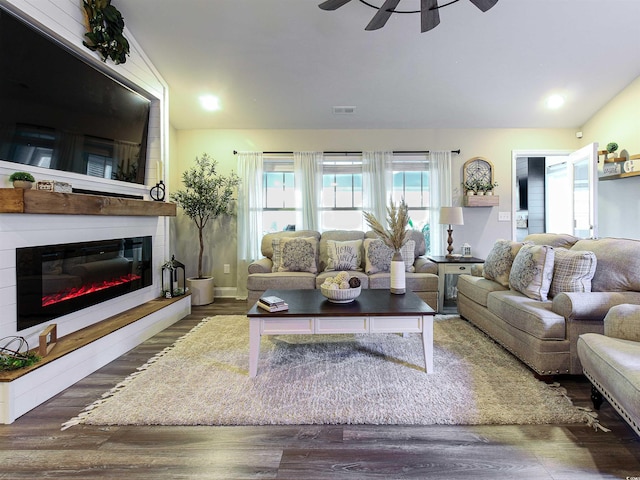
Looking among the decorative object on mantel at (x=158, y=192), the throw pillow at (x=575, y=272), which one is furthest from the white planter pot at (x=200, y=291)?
the throw pillow at (x=575, y=272)

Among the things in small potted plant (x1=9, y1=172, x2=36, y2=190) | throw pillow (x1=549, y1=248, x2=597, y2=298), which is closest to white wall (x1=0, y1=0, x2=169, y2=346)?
small potted plant (x1=9, y1=172, x2=36, y2=190)

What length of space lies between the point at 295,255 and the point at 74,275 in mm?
2199

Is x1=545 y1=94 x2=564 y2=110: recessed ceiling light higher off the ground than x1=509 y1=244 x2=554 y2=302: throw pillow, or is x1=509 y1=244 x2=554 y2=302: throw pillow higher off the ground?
x1=545 y1=94 x2=564 y2=110: recessed ceiling light

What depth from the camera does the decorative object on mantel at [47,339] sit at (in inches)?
85.2

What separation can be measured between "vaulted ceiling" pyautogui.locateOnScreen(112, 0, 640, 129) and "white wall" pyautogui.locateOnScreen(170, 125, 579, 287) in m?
0.16

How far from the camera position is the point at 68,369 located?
2.29 m

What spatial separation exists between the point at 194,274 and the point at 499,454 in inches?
175

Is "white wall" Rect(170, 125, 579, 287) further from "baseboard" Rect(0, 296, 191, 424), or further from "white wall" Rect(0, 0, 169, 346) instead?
"baseboard" Rect(0, 296, 191, 424)

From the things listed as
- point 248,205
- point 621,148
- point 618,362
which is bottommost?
point 618,362

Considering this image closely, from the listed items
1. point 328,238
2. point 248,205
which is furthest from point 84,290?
point 328,238

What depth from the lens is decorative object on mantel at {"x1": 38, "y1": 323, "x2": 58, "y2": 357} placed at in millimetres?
2164

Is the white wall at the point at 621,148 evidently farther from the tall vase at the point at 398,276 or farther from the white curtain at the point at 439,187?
the tall vase at the point at 398,276

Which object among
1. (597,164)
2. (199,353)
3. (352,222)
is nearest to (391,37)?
(352,222)

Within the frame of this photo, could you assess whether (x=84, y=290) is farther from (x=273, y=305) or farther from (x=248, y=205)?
(x=248, y=205)
